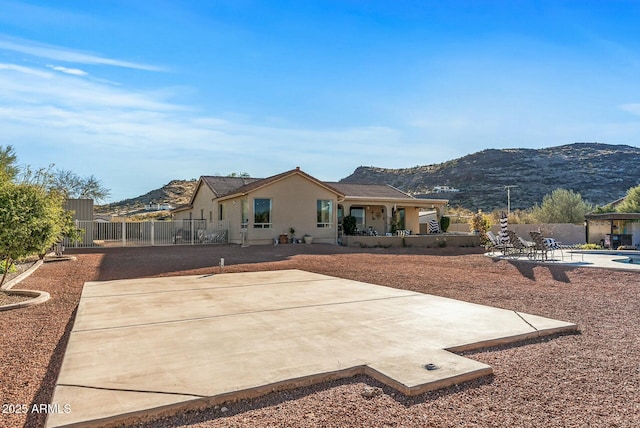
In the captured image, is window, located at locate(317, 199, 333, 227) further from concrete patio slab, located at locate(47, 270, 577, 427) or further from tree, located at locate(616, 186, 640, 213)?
tree, located at locate(616, 186, 640, 213)

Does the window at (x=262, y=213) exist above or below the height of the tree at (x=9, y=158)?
below

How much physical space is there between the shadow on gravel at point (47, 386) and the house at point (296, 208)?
59.2 ft

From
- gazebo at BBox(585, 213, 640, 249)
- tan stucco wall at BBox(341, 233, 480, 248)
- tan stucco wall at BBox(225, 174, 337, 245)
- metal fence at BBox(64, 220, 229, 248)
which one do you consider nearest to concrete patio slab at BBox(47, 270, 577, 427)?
tan stucco wall at BBox(225, 174, 337, 245)

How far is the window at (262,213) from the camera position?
23.9 m

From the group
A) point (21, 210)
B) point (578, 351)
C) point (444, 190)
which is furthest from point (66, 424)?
point (444, 190)

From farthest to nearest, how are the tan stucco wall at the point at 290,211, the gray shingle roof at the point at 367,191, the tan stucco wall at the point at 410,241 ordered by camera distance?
the gray shingle roof at the point at 367,191 → the tan stucco wall at the point at 410,241 → the tan stucco wall at the point at 290,211

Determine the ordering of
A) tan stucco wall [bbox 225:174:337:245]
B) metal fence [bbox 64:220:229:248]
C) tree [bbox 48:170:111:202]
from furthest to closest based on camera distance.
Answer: tree [bbox 48:170:111:202] < metal fence [bbox 64:220:229:248] < tan stucco wall [bbox 225:174:337:245]

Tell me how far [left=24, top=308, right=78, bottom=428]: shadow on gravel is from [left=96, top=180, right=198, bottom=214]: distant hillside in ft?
201

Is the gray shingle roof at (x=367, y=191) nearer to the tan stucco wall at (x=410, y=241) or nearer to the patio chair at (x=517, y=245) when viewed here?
the tan stucco wall at (x=410, y=241)

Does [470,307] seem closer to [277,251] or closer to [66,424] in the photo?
[66,424]

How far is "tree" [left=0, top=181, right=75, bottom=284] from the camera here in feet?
27.9

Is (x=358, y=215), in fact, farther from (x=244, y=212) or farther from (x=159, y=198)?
(x=159, y=198)

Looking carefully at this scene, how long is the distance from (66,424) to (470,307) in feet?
20.4

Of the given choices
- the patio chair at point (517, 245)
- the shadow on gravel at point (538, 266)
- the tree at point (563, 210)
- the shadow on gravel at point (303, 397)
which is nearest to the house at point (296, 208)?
the patio chair at point (517, 245)
